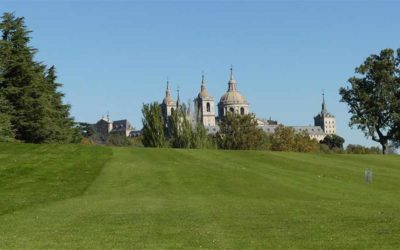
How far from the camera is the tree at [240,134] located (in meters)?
115

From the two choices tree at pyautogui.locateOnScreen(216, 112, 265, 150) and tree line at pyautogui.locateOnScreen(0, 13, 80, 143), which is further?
tree at pyautogui.locateOnScreen(216, 112, 265, 150)

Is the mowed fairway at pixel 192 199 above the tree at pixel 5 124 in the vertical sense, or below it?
below

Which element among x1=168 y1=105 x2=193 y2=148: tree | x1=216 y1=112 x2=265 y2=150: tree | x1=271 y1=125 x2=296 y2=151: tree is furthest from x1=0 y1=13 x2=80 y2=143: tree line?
x1=271 y1=125 x2=296 y2=151: tree

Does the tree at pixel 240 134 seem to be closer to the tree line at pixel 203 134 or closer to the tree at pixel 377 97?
the tree line at pixel 203 134

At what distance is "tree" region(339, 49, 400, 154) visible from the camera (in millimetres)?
69125

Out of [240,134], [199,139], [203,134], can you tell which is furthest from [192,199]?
[240,134]

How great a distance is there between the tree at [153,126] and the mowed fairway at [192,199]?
145 feet

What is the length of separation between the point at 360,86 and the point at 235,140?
4757 cm

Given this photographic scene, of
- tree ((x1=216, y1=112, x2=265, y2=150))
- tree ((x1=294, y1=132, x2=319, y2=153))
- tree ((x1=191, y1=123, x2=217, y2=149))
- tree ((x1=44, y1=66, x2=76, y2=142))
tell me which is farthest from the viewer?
tree ((x1=294, y1=132, x2=319, y2=153))

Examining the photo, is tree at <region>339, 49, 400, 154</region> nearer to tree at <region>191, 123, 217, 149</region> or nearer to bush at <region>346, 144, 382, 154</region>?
tree at <region>191, 123, 217, 149</region>

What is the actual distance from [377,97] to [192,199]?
51.4m

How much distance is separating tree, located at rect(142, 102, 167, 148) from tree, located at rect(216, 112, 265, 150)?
31.6m

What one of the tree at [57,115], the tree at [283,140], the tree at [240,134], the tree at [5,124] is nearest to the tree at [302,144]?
the tree at [283,140]

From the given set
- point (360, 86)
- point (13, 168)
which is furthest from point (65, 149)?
point (360, 86)
